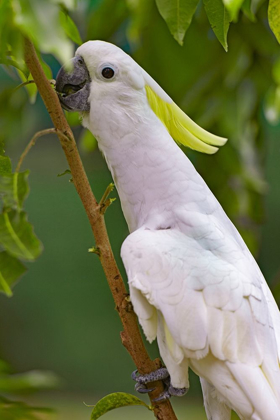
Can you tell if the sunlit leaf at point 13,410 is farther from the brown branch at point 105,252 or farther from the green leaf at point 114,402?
the brown branch at point 105,252

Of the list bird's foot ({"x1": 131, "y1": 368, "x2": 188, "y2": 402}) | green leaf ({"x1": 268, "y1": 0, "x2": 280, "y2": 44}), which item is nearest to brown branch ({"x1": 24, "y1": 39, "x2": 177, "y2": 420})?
bird's foot ({"x1": 131, "y1": 368, "x2": 188, "y2": 402})

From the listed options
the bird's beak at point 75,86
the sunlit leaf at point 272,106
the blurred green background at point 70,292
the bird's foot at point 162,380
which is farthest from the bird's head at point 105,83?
the blurred green background at point 70,292

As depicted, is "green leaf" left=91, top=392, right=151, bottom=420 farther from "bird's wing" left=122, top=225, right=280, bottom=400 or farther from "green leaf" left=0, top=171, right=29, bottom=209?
"green leaf" left=0, top=171, right=29, bottom=209

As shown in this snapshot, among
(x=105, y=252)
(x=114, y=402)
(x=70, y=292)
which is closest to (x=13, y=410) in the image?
(x=114, y=402)

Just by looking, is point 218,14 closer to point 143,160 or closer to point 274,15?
point 274,15

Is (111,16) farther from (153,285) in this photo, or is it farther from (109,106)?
(153,285)

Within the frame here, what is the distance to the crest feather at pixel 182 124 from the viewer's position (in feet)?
3.59

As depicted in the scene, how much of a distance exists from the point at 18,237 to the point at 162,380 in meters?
0.38

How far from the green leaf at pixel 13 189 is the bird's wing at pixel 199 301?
8.9 inches

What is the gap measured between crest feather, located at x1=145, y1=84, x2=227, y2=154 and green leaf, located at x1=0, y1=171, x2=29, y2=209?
39 centimetres

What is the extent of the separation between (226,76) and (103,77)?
0.82m

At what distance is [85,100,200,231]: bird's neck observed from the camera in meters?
1.06

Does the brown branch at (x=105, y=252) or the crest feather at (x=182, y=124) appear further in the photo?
the crest feather at (x=182, y=124)

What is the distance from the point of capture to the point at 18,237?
800 mm
